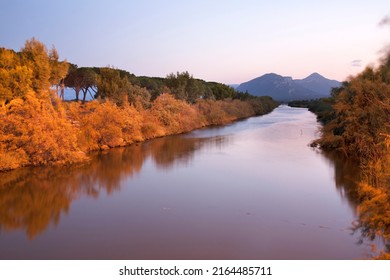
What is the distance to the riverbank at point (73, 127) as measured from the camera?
22.0 meters

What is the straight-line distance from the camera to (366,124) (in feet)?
75.4

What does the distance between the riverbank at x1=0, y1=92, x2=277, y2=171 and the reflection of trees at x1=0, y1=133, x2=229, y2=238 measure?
3.22 ft

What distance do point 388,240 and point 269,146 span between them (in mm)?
22411

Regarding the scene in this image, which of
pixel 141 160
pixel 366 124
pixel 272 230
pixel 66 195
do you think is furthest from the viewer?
pixel 141 160

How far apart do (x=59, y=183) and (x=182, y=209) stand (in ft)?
24.5

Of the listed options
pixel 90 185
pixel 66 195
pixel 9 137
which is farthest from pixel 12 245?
pixel 9 137

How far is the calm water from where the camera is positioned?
11758 millimetres

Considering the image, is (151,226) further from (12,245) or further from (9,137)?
(9,137)

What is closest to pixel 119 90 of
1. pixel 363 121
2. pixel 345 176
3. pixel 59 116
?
pixel 59 116

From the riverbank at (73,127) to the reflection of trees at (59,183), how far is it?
98 cm

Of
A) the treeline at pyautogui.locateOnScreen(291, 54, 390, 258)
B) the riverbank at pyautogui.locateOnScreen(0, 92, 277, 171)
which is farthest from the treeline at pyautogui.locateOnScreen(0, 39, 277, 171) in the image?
the treeline at pyautogui.locateOnScreen(291, 54, 390, 258)

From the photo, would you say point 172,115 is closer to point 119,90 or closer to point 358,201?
point 119,90

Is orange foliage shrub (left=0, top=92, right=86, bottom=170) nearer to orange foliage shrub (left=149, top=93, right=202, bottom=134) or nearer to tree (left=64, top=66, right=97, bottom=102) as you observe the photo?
orange foliage shrub (left=149, top=93, right=202, bottom=134)

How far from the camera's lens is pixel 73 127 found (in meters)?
27.7
